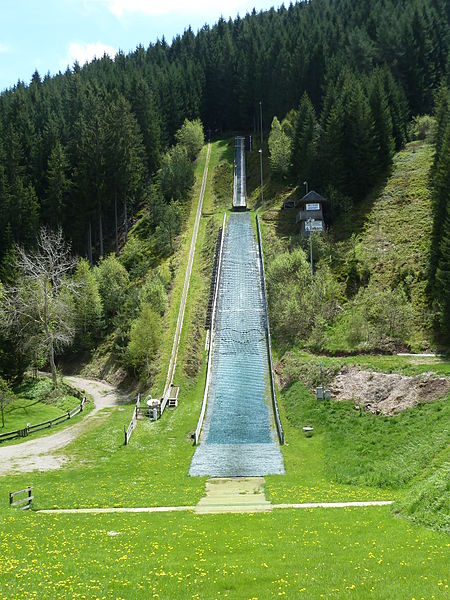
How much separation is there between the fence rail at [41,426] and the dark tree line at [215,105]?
28357 millimetres

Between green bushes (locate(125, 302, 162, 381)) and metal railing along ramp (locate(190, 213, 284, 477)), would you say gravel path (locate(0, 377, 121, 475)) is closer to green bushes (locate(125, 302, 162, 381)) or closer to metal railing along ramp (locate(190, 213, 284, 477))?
green bushes (locate(125, 302, 162, 381))

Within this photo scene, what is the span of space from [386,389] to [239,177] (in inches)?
2513

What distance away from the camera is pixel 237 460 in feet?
104

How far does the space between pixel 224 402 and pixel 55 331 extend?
22102 millimetres

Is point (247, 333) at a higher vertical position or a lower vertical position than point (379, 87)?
lower

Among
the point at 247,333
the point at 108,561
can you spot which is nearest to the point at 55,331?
the point at 247,333

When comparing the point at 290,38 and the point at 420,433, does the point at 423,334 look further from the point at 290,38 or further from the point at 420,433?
the point at 290,38

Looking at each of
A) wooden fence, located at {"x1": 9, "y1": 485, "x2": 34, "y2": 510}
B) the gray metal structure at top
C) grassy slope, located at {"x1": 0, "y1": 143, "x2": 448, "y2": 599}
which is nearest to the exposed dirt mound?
grassy slope, located at {"x1": 0, "y1": 143, "x2": 448, "y2": 599}

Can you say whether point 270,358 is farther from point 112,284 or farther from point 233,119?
point 233,119

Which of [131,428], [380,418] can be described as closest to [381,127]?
[380,418]

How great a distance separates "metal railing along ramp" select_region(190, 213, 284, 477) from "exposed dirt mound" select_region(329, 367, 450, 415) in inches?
217

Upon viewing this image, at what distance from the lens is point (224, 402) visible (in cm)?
4034

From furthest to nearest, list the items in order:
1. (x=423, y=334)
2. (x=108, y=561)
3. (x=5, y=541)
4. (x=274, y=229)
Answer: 1. (x=274, y=229)
2. (x=423, y=334)
3. (x=5, y=541)
4. (x=108, y=561)

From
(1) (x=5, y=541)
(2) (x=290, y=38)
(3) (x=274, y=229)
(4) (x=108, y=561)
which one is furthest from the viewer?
(2) (x=290, y=38)
